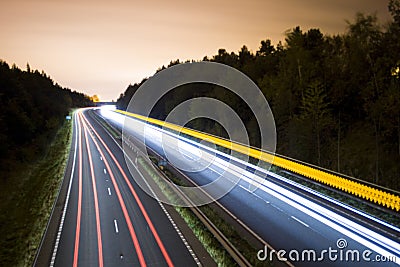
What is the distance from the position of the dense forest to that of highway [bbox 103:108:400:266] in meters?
10.7

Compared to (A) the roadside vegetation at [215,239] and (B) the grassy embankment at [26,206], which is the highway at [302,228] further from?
(B) the grassy embankment at [26,206]

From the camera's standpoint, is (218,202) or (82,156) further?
(82,156)

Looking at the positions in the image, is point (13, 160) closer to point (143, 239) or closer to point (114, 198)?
point (114, 198)

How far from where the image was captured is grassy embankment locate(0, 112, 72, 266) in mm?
21469

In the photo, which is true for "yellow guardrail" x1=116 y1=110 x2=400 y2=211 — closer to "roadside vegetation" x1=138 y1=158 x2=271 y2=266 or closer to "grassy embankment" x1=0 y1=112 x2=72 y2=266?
"roadside vegetation" x1=138 y1=158 x2=271 y2=266

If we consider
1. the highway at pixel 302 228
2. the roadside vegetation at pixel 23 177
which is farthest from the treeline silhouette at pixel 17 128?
the highway at pixel 302 228

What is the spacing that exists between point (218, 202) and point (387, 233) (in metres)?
11.8

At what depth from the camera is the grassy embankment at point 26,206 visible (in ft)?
70.4

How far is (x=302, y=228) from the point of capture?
2227 cm

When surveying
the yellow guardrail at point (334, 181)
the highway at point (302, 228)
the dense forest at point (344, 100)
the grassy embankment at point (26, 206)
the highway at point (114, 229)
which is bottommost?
the grassy embankment at point (26, 206)

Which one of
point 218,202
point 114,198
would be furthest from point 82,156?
point 218,202

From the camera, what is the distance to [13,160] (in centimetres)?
5328

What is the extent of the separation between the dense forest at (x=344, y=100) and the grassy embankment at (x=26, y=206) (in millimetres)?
27752

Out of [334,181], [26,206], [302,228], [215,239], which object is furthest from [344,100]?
[26,206]
